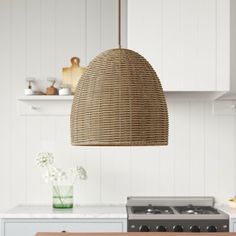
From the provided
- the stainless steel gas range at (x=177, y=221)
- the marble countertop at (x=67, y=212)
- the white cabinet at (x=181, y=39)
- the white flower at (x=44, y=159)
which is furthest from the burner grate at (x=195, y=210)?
the white flower at (x=44, y=159)

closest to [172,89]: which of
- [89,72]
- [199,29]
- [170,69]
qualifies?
[170,69]

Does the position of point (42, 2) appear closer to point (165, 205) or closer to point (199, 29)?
point (199, 29)

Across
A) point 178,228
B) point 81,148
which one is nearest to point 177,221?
point 178,228

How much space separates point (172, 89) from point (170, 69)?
13cm

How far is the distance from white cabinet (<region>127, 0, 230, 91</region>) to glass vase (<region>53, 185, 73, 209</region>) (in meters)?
1.00

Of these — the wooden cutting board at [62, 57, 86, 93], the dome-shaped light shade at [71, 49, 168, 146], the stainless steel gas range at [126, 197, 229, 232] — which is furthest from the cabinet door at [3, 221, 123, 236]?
the dome-shaped light shade at [71, 49, 168, 146]

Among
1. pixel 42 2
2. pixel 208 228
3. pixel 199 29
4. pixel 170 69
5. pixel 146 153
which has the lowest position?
pixel 208 228

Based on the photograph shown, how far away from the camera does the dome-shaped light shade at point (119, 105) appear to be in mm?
1797

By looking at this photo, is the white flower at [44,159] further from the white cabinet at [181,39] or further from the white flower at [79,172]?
the white cabinet at [181,39]

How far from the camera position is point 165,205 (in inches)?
158

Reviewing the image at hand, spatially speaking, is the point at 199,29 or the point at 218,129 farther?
the point at 218,129

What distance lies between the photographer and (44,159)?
3.91 m

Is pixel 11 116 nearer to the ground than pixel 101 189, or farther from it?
farther from it

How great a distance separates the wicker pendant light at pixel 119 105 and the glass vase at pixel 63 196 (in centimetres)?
200
